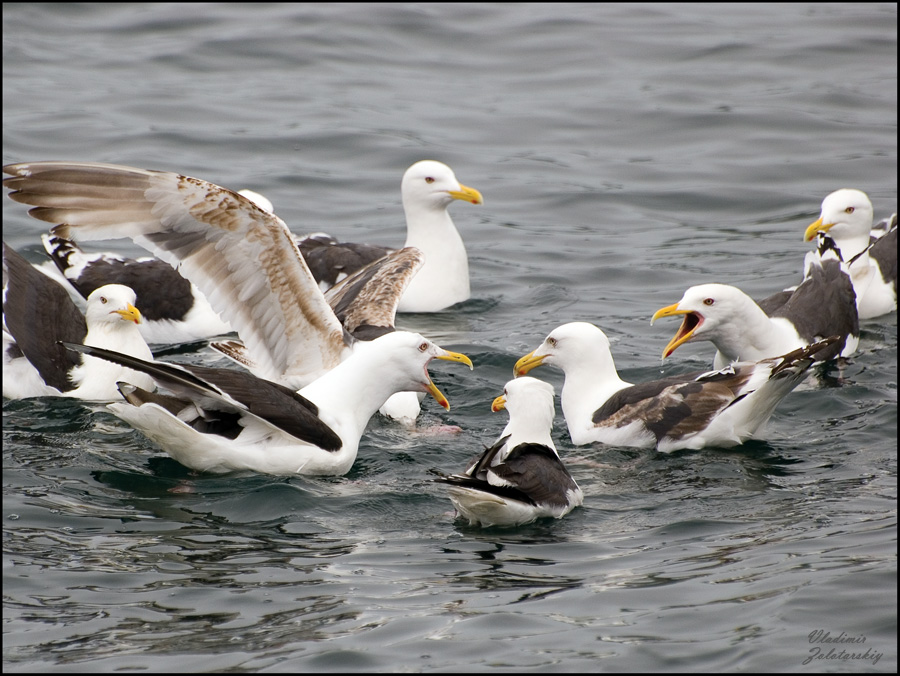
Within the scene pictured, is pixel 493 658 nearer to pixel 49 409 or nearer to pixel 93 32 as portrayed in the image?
pixel 49 409

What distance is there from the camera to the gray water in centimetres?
601

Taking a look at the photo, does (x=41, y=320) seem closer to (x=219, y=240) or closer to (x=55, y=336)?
(x=55, y=336)

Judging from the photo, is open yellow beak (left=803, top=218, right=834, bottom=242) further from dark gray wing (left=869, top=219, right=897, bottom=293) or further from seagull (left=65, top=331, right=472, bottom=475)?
seagull (left=65, top=331, right=472, bottom=475)

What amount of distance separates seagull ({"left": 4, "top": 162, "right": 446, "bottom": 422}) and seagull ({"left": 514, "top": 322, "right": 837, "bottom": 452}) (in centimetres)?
139

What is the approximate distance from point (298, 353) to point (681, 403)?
3.00m

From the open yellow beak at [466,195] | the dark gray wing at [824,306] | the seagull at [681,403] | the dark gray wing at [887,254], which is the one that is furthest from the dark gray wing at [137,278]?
the dark gray wing at [887,254]

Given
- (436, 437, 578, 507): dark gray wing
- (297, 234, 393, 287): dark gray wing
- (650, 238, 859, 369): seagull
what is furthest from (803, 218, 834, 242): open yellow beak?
(436, 437, 578, 507): dark gray wing

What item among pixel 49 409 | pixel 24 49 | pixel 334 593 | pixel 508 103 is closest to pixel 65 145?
pixel 24 49

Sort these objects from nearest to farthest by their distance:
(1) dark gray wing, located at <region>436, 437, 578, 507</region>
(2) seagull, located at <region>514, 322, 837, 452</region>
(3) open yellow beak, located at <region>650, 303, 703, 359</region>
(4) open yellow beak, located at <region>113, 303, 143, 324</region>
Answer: (1) dark gray wing, located at <region>436, 437, 578, 507</region> → (2) seagull, located at <region>514, 322, 837, 452</region> → (3) open yellow beak, located at <region>650, 303, 703, 359</region> → (4) open yellow beak, located at <region>113, 303, 143, 324</region>

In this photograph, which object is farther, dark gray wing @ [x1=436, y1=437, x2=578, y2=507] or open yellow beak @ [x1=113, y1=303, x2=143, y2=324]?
open yellow beak @ [x1=113, y1=303, x2=143, y2=324]

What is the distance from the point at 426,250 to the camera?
13016mm

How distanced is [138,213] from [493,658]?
4.59 m

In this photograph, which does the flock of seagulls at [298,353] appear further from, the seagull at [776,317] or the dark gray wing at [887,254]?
the dark gray wing at [887,254]

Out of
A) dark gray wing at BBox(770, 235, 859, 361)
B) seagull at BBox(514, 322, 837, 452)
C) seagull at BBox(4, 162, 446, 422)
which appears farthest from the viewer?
dark gray wing at BBox(770, 235, 859, 361)
